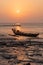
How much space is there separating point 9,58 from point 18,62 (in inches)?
116

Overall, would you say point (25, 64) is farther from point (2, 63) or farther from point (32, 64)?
point (2, 63)

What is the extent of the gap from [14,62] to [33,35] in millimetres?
39689

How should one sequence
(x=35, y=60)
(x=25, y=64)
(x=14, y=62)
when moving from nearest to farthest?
1. (x=25, y=64)
2. (x=14, y=62)
3. (x=35, y=60)

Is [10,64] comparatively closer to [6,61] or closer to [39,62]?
[6,61]

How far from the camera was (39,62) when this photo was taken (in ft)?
96.7

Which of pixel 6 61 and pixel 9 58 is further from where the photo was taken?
pixel 9 58

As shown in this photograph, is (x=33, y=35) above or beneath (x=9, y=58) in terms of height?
above

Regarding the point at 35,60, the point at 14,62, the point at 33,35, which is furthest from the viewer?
the point at 33,35

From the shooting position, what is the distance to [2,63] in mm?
28266

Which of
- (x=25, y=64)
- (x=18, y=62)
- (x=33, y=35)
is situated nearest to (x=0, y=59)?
(x=18, y=62)

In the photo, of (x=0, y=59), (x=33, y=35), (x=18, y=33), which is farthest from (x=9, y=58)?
(x=18, y=33)

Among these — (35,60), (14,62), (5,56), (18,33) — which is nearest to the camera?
(14,62)

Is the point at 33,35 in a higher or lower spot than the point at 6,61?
higher

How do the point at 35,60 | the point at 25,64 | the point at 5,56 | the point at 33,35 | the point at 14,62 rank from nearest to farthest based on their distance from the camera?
the point at 25,64 < the point at 14,62 < the point at 35,60 < the point at 5,56 < the point at 33,35
